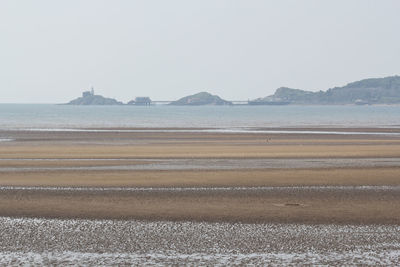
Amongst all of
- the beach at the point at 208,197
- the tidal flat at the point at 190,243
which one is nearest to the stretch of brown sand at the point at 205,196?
the beach at the point at 208,197

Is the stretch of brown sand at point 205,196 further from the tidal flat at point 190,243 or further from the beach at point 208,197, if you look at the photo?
the tidal flat at point 190,243

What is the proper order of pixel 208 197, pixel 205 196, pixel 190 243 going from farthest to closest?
pixel 205 196 → pixel 208 197 → pixel 190 243

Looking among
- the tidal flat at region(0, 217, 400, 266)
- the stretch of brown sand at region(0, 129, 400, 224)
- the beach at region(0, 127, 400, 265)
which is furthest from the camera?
the stretch of brown sand at region(0, 129, 400, 224)

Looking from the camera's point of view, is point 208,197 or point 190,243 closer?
point 190,243

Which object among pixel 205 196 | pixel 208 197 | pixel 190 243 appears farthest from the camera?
pixel 205 196

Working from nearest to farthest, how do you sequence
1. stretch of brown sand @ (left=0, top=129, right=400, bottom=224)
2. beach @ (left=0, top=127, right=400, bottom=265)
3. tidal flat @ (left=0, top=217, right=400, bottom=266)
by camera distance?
tidal flat @ (left=0, top=217, right=400, bottom=266) < beach @ (left=0, top=127, right=400, bottom=265) < stretch of brown sand @ (left=0, top=129, right=400, bottom=224)

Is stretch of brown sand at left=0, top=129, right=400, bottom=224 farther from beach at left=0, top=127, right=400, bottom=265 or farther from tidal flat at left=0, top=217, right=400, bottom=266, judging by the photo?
tidal flat at left=0, top=217, right=400, bottom=266

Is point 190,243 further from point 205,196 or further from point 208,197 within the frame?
point 205,196

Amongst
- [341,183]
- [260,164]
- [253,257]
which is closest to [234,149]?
[260,164]

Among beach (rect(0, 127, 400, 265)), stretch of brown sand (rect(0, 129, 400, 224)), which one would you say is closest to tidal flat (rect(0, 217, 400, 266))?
beach (rect(0, 127, 400, 265))

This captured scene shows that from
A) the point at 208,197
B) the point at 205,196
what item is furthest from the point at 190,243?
the point at 205,196

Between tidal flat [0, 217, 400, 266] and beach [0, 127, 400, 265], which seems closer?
tidal flat [0, 217, 400, 266]

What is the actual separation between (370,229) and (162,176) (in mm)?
14263

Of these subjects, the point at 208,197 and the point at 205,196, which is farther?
the point at 205,196
